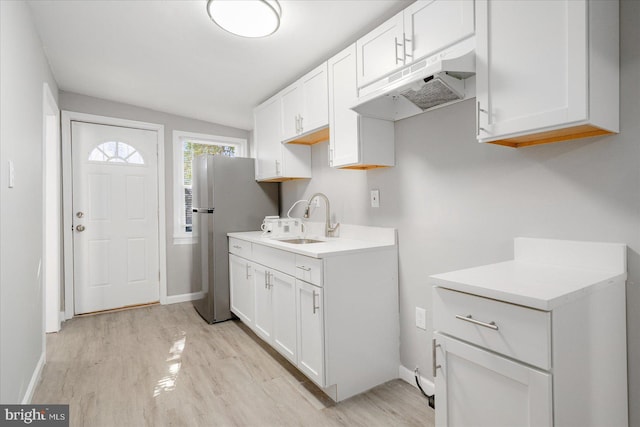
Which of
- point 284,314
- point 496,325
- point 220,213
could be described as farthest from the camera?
point 220,213

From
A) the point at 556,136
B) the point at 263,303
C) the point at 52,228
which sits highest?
the point at 556,136

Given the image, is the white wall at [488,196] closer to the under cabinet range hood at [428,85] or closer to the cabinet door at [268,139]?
the under cabinet range hood at [428,85]

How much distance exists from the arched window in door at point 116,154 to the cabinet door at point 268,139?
1.56 metres

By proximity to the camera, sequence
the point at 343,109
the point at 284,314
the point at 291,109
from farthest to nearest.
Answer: the point at 291,109, the point at 284,314, the point at 343,109

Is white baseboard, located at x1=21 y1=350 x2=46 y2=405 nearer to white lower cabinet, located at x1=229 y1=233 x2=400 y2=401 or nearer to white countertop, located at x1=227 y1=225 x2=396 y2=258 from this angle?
white lower cabinet, located at x1=229 y1=233 x2=400 y2=401

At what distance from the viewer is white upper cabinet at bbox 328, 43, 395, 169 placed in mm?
2168

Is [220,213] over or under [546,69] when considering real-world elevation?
under

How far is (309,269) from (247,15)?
154 centimetres

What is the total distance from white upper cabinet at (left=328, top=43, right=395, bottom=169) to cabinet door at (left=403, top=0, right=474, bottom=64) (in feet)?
1.54

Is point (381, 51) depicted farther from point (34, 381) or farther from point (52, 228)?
point (52, 228)

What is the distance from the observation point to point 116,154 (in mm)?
3871

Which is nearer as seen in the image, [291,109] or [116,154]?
[291,109]

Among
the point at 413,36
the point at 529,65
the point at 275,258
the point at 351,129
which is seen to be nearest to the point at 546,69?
the point at 529,65

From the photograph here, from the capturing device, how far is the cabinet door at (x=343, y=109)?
219 centimetres
